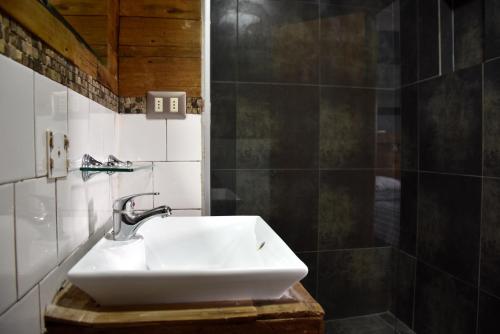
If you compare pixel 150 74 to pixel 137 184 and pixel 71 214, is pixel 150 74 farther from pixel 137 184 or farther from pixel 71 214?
pixel 71 214

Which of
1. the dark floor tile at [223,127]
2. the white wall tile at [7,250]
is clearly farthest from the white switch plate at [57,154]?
the dark floor tile at [223,127]

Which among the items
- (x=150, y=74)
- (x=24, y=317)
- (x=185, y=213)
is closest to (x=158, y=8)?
(x=150, y=74)

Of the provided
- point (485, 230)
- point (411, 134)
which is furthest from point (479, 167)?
point (411, 134)

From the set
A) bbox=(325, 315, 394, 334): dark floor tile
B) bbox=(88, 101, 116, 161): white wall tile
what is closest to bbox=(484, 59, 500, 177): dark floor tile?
bbox=(325, 315, 394, 334): dark floor tile

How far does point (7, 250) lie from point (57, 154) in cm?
25

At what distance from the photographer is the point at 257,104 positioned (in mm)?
1632

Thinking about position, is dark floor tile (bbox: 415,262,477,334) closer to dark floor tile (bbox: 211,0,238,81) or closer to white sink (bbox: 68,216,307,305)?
white sink (bbox: 68,216,307,305)

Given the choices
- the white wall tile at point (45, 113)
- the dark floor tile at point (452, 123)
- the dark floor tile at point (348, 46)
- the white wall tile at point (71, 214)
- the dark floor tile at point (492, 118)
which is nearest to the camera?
the white wall tile at point (45, 113)

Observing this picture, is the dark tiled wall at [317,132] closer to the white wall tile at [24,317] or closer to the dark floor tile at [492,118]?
the dark floor tile at [492,118]

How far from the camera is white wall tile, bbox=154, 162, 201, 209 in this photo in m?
1.36

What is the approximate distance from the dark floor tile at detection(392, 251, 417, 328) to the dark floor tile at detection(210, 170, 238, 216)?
1.05 meters

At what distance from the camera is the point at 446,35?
62.2 inches

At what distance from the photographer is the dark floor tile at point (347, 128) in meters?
1.71

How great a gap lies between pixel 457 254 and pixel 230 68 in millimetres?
1469
